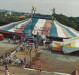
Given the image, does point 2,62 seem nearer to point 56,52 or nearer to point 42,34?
point 56,52

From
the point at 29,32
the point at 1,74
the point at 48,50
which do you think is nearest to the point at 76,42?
the point at 48,50

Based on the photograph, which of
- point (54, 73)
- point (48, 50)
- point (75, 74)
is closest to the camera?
point (75, 74)

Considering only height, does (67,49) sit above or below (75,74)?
below

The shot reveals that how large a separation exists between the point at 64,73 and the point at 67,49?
26.9 feet

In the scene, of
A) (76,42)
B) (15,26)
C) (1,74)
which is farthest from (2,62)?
(15,26)

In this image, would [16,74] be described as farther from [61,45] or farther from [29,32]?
[29,32]

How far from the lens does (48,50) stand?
82.2 ft

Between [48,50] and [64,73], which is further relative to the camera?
[48,50]

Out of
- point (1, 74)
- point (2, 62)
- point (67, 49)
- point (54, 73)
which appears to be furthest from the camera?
point (67, 49)

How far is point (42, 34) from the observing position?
1272 inches

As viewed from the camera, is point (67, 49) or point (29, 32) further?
point (29, 32)

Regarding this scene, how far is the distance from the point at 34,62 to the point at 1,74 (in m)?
5.33

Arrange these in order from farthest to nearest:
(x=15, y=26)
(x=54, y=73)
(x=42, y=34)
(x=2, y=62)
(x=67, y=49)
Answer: (x=15, y=26) < (x=42, y=34) < (x=67, y=49) < (x=2, y=62) < (x=54, y=73)

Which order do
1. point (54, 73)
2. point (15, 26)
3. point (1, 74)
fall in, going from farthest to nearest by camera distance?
point (15, 26) < point (54, 73) < point (1, 74)
